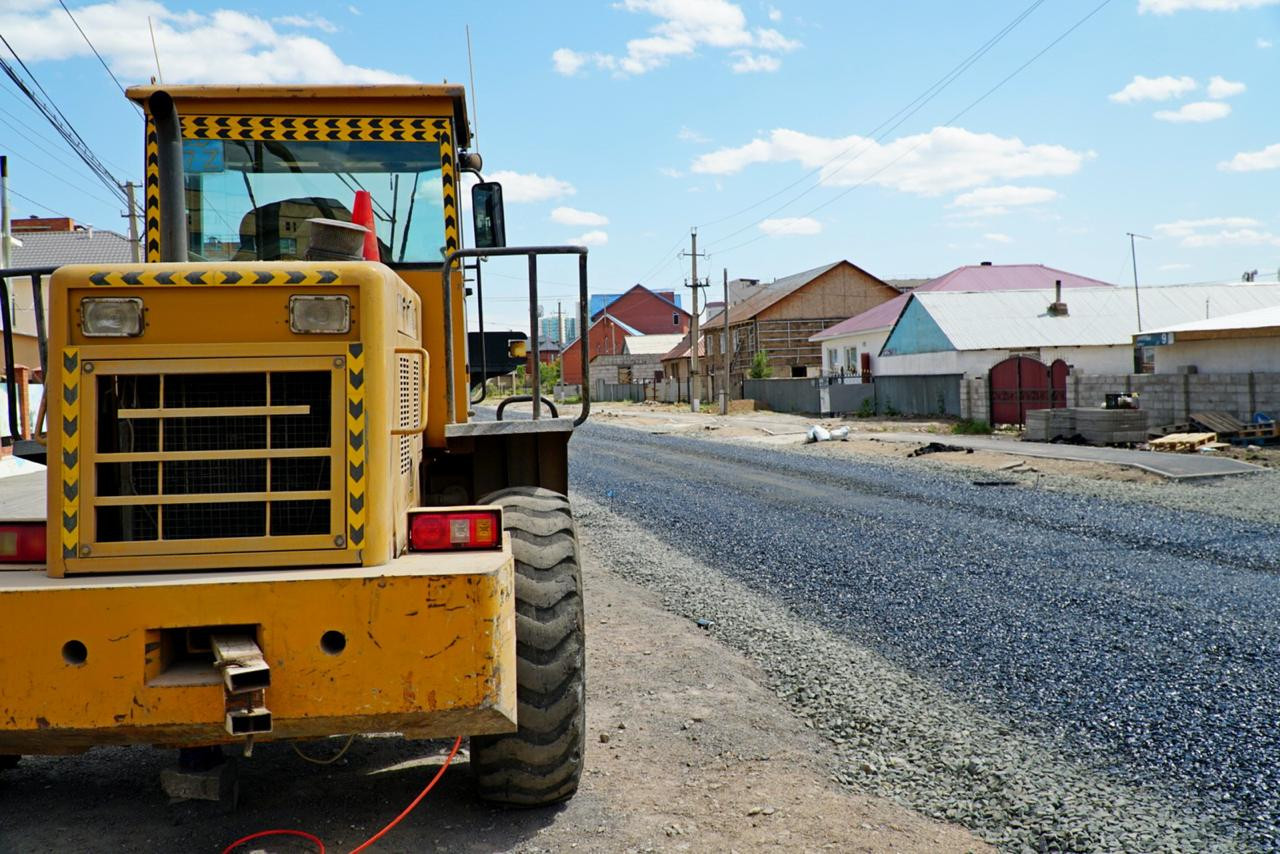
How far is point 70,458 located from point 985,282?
1919 inches

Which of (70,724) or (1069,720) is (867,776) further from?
(70,724)

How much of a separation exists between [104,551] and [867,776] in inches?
124

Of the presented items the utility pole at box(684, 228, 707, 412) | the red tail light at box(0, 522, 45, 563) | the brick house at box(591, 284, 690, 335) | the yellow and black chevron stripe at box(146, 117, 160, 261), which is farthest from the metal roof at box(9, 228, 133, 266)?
the brick house at box(591, 284, 690, 335)

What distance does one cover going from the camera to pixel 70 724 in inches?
134

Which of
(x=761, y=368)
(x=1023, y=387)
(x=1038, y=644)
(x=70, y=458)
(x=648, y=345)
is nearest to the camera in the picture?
(x=70, y=458)

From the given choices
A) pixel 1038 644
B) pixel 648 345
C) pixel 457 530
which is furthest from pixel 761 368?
pixel 457 530

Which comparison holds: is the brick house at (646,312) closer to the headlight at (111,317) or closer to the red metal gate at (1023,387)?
the red metal gate at (1023,387)

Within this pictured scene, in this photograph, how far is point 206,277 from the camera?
3.75 m

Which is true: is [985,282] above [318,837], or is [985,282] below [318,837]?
above

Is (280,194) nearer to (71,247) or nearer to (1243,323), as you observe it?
(1243,323)

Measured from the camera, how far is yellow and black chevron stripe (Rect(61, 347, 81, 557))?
3.62m

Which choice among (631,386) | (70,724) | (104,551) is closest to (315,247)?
(104,551)

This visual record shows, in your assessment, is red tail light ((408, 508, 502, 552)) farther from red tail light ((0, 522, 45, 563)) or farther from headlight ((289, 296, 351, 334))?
red tail light ((0, 522, 45, 563))

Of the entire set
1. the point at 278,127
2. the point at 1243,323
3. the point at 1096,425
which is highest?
the point at 1243,323
